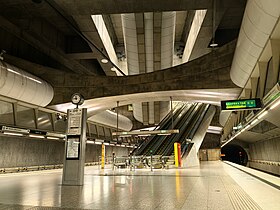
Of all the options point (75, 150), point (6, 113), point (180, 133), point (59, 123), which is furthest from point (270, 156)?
point (6, 113)

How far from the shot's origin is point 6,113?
10.7m

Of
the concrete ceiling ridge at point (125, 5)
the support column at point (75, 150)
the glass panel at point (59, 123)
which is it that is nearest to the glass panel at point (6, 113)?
the glass panel at point (59, 123)

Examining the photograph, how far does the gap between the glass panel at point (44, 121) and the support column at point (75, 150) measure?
5.91 m

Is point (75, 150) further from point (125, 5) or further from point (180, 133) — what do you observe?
point (180, 133)

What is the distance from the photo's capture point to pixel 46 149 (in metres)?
13.8

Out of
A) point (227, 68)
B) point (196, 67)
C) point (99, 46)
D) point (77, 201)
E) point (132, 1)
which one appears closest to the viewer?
point (77, 201)

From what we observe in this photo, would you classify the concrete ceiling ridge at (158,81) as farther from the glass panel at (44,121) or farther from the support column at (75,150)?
the support column at (75,150)

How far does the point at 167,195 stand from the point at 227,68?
7.15m

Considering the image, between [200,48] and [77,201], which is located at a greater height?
[200,48]

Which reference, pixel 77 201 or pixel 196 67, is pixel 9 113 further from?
pixel 196 67

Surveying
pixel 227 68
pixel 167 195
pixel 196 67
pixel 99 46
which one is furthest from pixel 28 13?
pixel 167 195

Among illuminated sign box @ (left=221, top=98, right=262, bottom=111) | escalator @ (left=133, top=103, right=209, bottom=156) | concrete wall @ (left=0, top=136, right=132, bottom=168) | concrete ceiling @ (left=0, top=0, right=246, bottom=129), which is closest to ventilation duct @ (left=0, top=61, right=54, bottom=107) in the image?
concrete ceiling @ (left=0, top=0, right=246, bottom=129)

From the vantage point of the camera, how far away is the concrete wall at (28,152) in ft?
36.2

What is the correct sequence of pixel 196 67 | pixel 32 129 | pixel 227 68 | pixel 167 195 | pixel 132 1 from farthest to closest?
1. pixel 32 129
2. pixel 196 67
3. pixel 227 68
4. pixel 132 1
5. pixel 167 195
